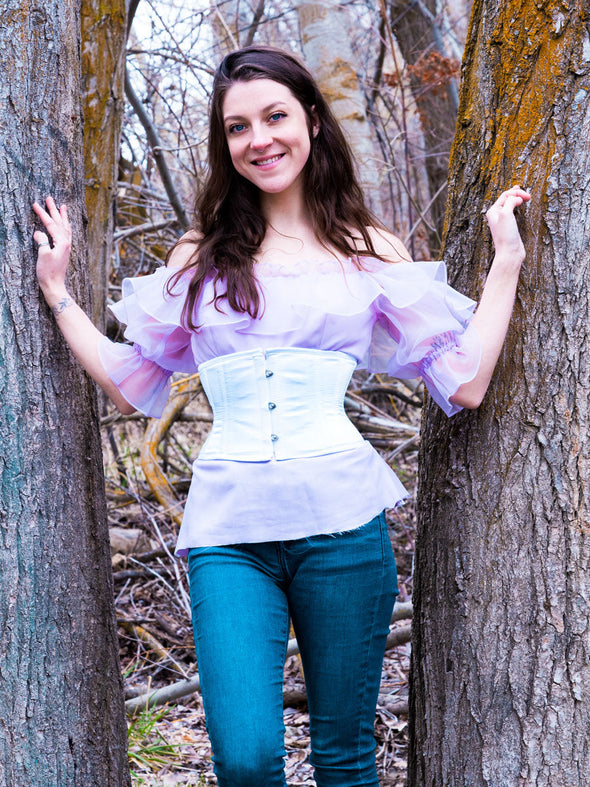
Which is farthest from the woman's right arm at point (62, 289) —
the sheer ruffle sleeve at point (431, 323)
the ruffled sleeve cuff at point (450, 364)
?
the ruffled sleeve cuff at point (450, 364)

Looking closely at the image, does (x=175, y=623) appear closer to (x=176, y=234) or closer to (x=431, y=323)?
(x=176, y=234)

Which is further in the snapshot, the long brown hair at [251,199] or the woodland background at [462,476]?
the long brown hair at [251,199]

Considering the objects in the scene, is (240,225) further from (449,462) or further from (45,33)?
(449,462)

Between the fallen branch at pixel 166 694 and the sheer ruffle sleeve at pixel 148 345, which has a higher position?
the sheer ruffle sleeve at pixel 148 345

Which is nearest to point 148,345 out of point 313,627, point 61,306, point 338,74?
point 61,306

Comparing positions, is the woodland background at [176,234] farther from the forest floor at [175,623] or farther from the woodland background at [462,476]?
the woodland background at [462,476]

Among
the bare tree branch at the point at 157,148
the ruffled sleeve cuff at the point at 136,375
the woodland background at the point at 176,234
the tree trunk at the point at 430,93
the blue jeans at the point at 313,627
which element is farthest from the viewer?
the tree trunk at the point at 430,93

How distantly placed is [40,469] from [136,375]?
15.3 inches

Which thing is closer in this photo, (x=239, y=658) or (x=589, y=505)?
(x=239, y=658)

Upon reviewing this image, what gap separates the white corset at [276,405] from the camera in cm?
217

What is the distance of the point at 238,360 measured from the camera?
→ 2236 mm

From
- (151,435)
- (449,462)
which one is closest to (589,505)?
(449,462)

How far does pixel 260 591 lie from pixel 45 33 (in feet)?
5.34

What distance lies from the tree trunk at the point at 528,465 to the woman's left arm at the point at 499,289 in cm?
6
